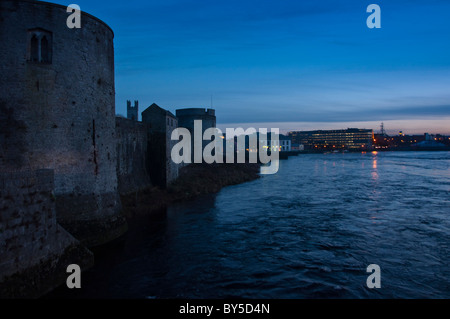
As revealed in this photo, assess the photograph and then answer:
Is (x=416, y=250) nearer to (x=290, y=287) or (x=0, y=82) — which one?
(x=290, y=287)

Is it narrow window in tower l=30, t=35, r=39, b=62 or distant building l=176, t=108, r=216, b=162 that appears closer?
narrow window in tower l=30, t=35, r=39, b=62

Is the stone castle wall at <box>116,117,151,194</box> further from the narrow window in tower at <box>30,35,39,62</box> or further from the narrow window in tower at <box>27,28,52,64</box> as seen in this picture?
the narrow window in tower at <box>30,35,39,62</box>

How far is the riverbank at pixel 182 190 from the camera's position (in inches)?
846

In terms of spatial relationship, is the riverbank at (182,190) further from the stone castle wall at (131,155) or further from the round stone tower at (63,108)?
the round stone tower at (63,108)

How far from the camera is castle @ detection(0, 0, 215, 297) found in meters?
8.59

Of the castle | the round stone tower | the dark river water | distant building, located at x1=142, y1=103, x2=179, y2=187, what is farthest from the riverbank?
the round stone tower

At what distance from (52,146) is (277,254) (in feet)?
34.7

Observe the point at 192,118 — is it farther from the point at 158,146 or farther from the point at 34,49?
the point at 34,49

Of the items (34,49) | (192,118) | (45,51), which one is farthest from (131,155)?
(192,118)

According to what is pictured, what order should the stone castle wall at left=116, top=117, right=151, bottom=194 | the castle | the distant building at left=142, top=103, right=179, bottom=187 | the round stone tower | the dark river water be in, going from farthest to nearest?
the distant building at left=142, top=103, right=179, bottom=187, the stone castle wall at left=116, top=117, right=151, bottom=194, the round stone tower, the dark river water, the castle

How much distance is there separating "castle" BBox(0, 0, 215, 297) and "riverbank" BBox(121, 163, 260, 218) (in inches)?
246

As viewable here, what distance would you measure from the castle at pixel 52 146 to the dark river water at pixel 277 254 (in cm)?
131

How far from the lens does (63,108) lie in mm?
12203
